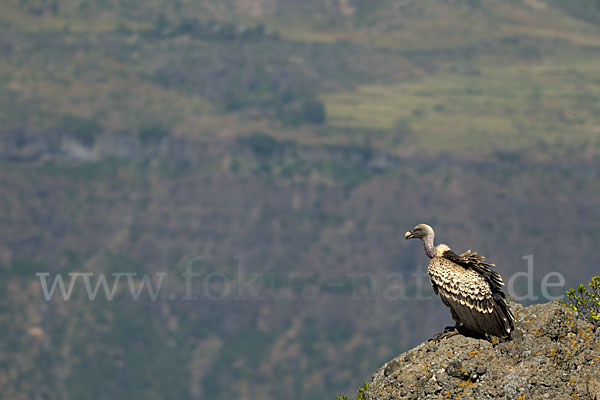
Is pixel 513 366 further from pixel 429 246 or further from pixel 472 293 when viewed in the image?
pixel 429 246

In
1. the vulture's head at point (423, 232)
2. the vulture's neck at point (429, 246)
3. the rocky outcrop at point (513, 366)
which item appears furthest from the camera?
the vulture's head at point (423, 232)

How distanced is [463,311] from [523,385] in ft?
9.80

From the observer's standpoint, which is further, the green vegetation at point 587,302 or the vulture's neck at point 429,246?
the vulture's neck at point 429,246

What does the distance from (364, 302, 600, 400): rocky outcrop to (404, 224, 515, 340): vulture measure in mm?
391

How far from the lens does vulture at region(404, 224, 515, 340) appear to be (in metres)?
29.5

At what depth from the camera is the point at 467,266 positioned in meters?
31.2

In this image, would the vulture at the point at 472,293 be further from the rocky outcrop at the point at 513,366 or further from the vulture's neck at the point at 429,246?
the vulture's neck at the point at 429,246

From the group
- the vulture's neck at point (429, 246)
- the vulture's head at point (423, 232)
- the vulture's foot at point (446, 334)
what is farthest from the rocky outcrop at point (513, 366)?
the vulture's head at point (423, 232)

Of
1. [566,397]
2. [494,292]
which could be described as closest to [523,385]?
[566,397]

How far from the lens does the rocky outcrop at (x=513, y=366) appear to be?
27922mm

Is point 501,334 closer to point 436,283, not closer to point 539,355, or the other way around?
point 539,355

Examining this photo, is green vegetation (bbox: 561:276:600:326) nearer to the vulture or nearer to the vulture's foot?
the vulture

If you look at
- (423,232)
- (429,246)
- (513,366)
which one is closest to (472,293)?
(513,366)

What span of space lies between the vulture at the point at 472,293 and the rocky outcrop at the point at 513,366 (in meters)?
0.39
